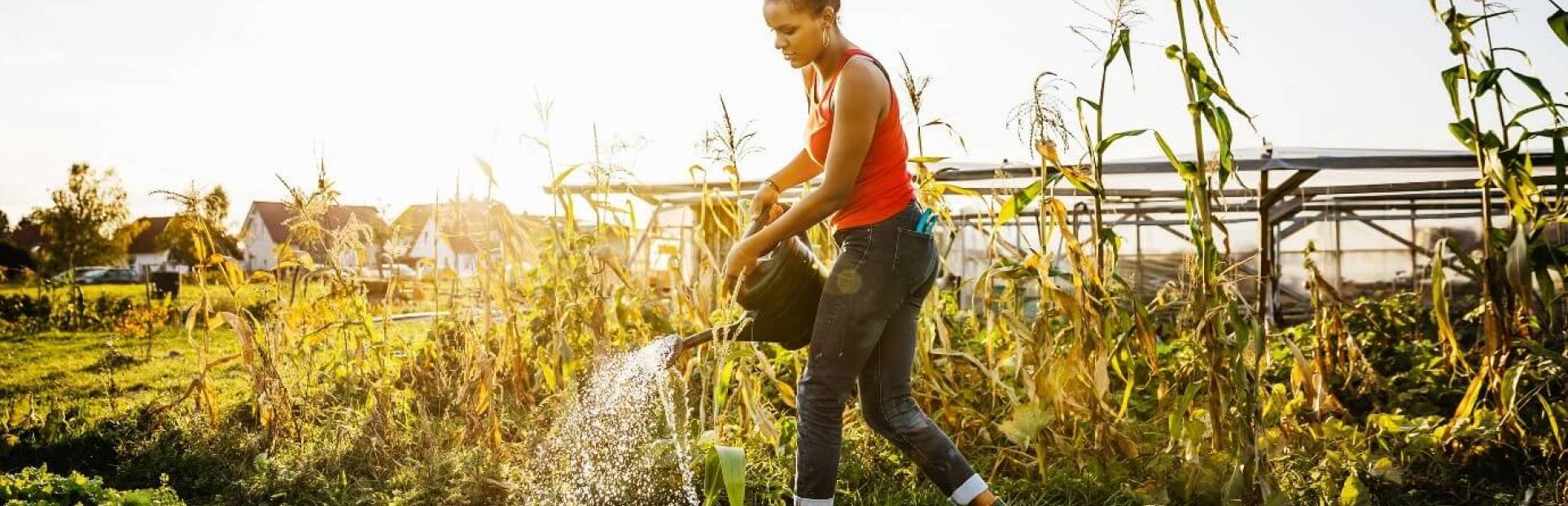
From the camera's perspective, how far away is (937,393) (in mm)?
3395

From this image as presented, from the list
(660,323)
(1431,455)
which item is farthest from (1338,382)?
(660,323)

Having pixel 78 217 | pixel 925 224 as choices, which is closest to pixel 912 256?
pixel 925 224

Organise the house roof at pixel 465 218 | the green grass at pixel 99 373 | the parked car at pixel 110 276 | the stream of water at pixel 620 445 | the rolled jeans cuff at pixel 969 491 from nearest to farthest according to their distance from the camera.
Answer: the rolled jeans cuff at pixel 969 491 < the stream of water at pixel 620 445 < the house roof at pixel 465 218 < the green grass at pixel 99 373 < the parked car at pixel 110 276

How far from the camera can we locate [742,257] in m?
2.16

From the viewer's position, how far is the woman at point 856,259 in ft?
6.68

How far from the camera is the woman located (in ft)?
6.68

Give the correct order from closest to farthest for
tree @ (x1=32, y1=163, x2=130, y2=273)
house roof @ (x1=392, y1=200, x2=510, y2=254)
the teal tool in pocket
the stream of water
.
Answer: the teal tool in pocket < the stream of water < house roof @ (x1=392, y1=200, x2=510, y2=254) < tree @ (x1=32, y1=163, x2=130, y2=273)

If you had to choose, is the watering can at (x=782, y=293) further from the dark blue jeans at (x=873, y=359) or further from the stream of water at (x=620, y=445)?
the stream of water at (x=620, y=445)

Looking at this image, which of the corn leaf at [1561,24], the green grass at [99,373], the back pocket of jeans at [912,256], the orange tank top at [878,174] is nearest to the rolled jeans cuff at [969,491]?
the back pocket of jeans at [912,256]

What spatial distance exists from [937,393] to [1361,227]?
12.8 meters

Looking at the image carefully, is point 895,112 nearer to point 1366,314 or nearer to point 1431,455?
point 1431,455

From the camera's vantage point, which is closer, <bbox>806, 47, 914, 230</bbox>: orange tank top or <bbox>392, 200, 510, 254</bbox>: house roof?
<bbox>806, 47, 914, 230</bbox>: orange tank top

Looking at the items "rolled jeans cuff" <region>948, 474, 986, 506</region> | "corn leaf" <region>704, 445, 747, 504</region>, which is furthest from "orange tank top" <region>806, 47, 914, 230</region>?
"rolled jeans cuff" <region>948, 474, 986, 506</region>

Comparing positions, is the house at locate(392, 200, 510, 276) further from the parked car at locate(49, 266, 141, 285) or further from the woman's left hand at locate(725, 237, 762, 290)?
the parked car at locate(49, 266, 141, 285)
